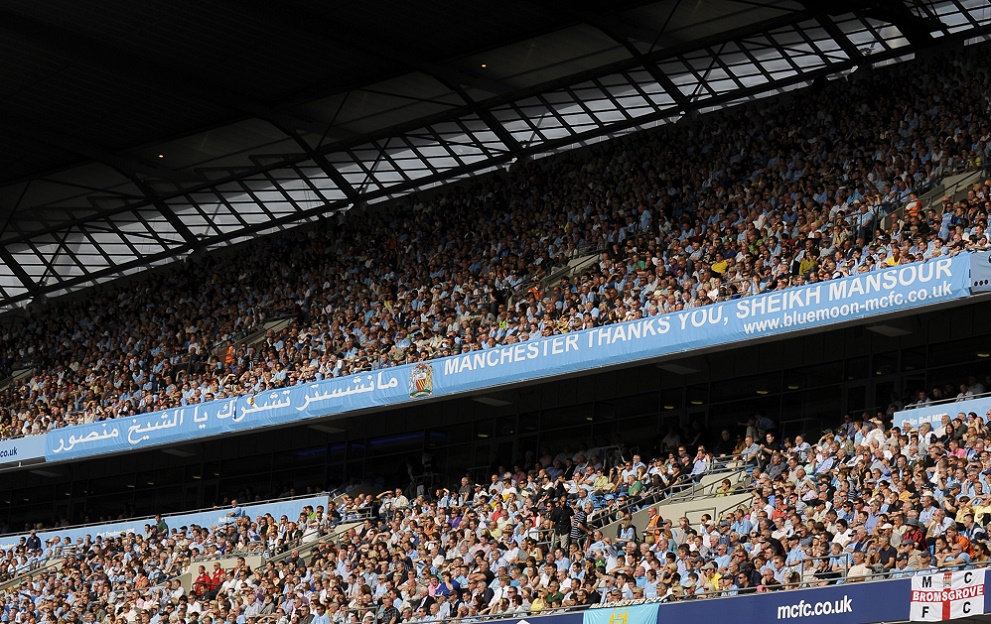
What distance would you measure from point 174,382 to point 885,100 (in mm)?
18971

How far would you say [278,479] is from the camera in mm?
37531

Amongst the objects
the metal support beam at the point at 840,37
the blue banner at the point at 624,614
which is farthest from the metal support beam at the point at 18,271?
the blue banner at the point at 624,614

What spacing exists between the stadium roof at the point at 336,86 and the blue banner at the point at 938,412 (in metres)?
11.7

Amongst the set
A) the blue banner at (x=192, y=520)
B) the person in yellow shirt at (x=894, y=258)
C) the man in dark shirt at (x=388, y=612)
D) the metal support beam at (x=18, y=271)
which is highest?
the metal support beam at (x=18, y=271)

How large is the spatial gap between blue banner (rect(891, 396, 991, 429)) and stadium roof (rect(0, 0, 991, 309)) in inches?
460

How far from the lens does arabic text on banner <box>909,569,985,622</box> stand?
18422 mm

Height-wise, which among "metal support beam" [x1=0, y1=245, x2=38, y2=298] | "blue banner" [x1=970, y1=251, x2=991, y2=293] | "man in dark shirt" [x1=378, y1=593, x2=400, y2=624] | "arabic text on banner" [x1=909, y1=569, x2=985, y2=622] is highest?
"metal support beam" [x1=0, y1=245, x2=38, y2=298]

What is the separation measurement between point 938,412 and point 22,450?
2457 cm

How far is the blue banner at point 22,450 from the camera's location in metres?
38.7

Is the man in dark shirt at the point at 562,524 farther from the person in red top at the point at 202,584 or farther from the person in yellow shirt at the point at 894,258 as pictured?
the person in red top at the point at 202,584

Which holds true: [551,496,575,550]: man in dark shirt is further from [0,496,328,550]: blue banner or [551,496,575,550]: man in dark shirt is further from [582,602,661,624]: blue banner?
[0,496,328,550]: blue banner

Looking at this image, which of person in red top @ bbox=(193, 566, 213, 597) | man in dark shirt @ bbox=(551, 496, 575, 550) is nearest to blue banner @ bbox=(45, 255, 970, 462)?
man in dark shirt @ bbox=(551, 496, 575, 550)

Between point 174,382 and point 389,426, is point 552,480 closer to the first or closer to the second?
point 389,426

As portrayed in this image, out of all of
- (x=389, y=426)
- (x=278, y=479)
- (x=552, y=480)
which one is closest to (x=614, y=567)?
(x=552, y=480)
